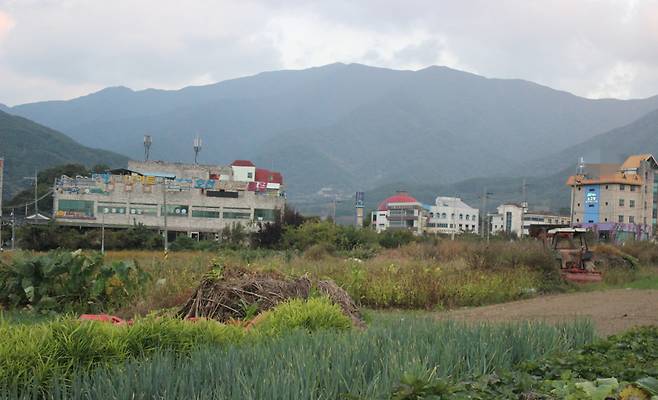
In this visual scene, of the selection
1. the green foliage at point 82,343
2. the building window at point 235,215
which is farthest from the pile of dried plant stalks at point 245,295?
the building window at point 235,215

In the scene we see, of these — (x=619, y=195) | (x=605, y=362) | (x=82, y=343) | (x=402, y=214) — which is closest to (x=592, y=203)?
(x=619, y=195)

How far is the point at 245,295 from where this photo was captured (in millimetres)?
9641

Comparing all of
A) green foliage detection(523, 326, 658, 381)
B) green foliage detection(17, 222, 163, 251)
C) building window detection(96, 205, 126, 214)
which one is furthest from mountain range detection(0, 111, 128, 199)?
green foliage detection(523, 326, 658, 381)

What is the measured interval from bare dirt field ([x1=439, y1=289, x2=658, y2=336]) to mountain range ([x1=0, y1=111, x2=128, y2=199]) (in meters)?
119

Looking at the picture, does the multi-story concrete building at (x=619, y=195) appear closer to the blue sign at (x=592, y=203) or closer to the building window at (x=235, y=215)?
the blue sign at (x=592, y=203)

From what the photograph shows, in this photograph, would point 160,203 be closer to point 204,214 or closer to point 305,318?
point 204,214

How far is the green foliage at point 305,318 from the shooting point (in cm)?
706

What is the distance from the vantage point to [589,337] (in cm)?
688

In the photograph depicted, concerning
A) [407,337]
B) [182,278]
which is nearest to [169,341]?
[407,337]

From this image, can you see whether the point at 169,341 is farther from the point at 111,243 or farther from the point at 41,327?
the point at 111,243

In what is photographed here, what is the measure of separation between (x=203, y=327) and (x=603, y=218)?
296 ft

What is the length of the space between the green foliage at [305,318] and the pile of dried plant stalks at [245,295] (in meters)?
Result: 1.43

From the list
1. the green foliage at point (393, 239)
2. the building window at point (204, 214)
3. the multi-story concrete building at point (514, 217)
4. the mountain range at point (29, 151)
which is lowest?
the green foliage at point (393, 239)

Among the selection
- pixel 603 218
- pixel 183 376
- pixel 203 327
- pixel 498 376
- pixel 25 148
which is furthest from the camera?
pixel 25 148
